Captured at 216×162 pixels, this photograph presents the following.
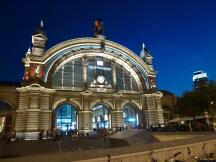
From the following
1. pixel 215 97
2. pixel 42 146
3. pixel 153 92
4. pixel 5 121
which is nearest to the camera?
pixel 42 146

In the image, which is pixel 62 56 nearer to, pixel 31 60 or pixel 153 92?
pixel 31 60

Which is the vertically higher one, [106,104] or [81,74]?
[81,74]

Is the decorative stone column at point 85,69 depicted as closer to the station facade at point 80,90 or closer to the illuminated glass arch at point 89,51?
the station facade at point 80,90

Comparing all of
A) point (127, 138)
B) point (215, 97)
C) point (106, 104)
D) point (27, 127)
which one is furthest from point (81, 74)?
point (127, 138)

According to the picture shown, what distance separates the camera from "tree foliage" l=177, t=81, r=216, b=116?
39716mm

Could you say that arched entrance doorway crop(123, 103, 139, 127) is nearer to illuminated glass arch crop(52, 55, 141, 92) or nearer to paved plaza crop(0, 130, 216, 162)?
illuminated glass arch crop(52, 55, 141, 92)

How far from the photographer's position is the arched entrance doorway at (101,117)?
159ft

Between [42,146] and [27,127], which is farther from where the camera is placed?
[27,127]

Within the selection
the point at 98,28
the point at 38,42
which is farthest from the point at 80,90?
the point at 98,28

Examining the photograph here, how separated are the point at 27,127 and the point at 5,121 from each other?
895cm

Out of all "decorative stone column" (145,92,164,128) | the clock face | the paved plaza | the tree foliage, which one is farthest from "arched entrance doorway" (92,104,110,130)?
the paved plaza

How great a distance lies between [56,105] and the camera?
41125 mm

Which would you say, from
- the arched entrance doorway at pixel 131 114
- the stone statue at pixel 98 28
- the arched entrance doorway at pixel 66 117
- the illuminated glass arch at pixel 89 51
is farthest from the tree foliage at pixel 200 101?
the stone statue at pixel 98 28

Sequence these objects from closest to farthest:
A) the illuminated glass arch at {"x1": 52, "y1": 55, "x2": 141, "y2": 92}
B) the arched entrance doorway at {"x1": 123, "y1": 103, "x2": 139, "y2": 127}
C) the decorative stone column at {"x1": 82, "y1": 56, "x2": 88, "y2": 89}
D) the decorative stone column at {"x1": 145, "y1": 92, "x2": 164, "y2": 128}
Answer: the illuminated glass arch at {"x1": 52, "y1": 55, "x2": 141, "y2": 92}
the decorative stone column at {"x1": 82, "y1": 56, "x2": 88, "y2": 89}
the decorative stone column at {"x1": 145, "y1": 92, "x2": 164, "y2": 128}
the arched entrance doorway at {"x1": 123, "y1": 103, "x2": 139, "y2": 127}
